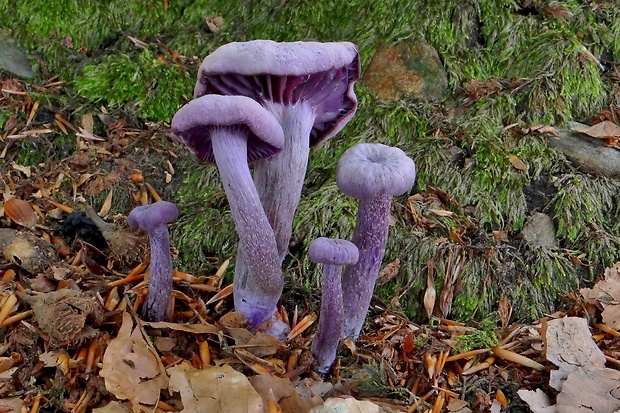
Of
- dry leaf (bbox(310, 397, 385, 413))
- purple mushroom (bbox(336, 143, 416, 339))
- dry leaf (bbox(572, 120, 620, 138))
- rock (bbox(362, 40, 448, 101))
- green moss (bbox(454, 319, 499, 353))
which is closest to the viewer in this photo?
dry leaf (bbox(310, 397, 385, 413))

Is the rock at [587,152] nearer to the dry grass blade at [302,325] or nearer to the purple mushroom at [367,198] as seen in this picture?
the purple mushroom at [367,198]

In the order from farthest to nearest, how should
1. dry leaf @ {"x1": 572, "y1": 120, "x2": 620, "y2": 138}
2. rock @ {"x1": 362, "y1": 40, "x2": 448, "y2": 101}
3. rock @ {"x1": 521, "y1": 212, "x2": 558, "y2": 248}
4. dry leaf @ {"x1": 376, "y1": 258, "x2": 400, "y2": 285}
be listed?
rock @ {"x1": 362, "y1": 40, "x2": 448, "y2": 101}
dry leaf @ {"x1": 572, "y1": 120, "x2": 620, "y2": 138}
rock @ {"x1": 521, "y1": 212, "x2": 558, "y2": 248}
dry leaf @ {"x1": 376, "y1": 258, "x2": 400, "y2": 285}

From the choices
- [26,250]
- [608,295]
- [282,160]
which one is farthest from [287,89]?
[608,295]

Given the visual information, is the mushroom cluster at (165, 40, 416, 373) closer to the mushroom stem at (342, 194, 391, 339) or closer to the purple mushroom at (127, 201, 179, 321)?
the mushroom stem at (342, 194, 391, 339)

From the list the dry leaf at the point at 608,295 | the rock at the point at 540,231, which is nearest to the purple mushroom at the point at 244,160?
the rock at the point at 540,231

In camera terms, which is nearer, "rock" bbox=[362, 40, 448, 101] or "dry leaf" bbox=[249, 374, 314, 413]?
"dry leaf" bbox=[249, 374, 314, 413]

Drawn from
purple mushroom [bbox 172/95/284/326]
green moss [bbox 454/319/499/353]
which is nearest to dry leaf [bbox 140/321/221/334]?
purple mushroom [bbox 172/95/284/326]
